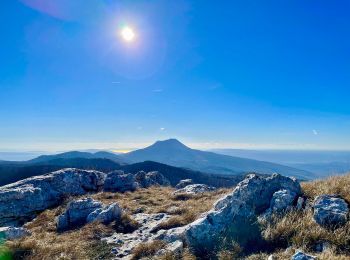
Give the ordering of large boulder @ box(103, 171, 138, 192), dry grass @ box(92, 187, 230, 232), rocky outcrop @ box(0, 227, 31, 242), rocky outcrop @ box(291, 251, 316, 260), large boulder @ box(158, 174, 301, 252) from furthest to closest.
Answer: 1. large boulder @ box(103, 171, 138, 192)
2. dry grass @ box(92, 187, 230, 232)
3. rocky outcrop @ box(0, 227, 31, 242)
4. large boulder @ box(158, 174, 301, 252)
5. rocky outcrop @ box(291, 251, 316, 260)

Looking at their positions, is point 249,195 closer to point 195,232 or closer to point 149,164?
point 195,232

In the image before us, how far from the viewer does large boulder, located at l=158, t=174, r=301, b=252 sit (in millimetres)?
10181

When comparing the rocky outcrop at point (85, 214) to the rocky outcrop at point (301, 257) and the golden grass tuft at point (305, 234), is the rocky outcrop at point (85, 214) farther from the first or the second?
the rocky outcrop at point (301, 257)

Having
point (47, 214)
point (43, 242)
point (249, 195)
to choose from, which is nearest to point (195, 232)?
point (249, 195)

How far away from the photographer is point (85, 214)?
15.9 m

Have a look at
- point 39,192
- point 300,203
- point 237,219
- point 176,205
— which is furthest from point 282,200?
point 39,192

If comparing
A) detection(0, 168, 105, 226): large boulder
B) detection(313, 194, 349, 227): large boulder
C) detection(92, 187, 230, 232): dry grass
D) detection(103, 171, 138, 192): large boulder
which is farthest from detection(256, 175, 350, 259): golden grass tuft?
detection(103, 171, 138, 192): large boulder

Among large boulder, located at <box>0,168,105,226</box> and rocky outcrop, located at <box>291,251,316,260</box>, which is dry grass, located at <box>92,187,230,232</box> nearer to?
large boulder, located at <box>0,168,105,226</box>

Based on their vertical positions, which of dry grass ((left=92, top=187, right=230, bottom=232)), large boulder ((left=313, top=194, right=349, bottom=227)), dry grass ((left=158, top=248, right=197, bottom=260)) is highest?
large boulder ((left=313, top=194, right=349, bottom=227))

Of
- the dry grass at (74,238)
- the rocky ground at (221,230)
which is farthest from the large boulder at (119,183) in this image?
the rocky ground at (221,230)

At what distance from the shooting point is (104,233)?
→ 1274 centimetres

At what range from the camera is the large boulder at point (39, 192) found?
20.2m

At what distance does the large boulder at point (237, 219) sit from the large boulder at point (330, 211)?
194 centimetres

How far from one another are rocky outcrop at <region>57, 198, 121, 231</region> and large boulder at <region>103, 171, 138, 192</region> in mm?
11445
